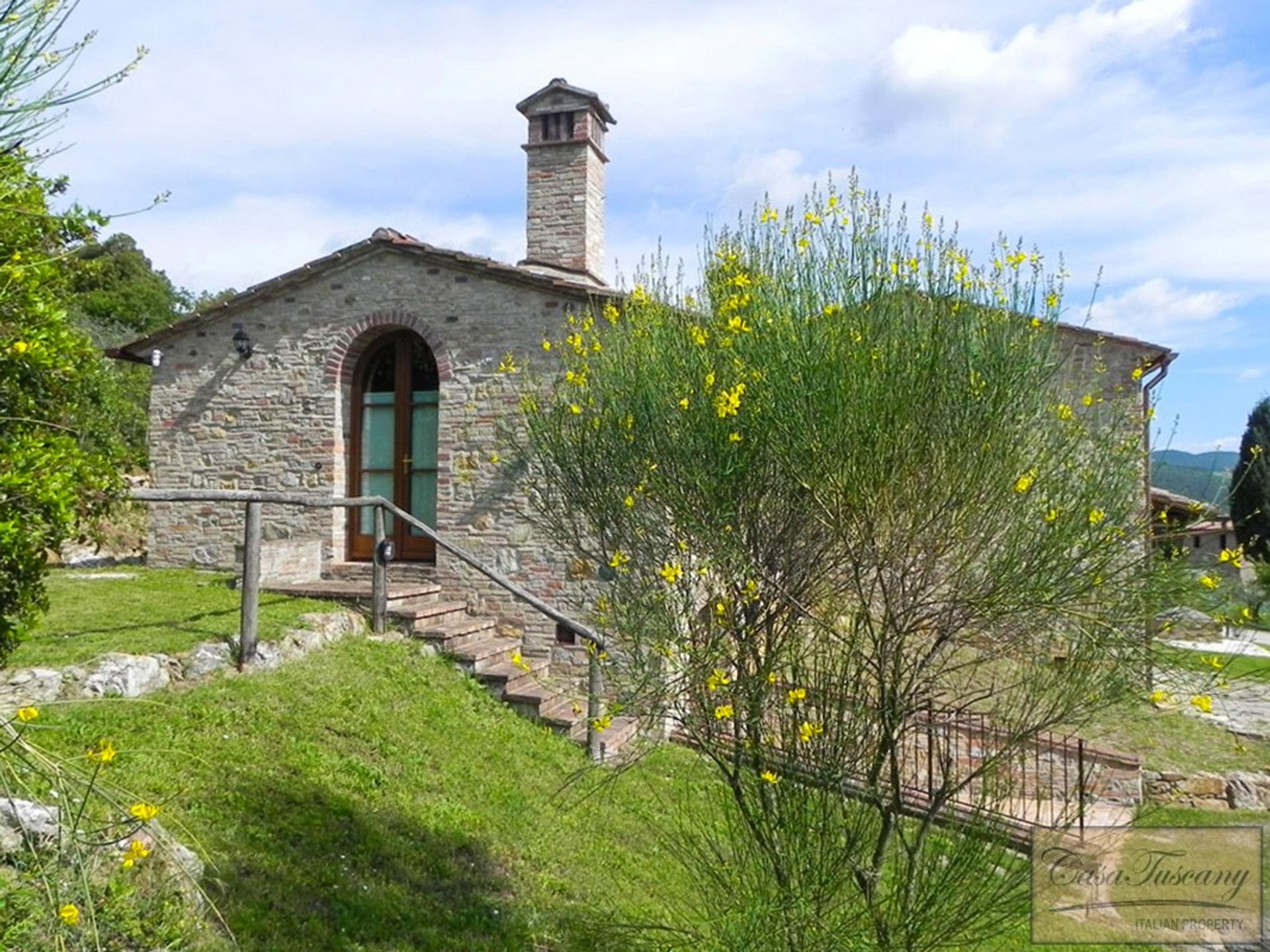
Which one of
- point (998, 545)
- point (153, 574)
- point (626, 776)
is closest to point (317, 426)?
point (153, 574)

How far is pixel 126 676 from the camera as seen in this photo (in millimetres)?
6223

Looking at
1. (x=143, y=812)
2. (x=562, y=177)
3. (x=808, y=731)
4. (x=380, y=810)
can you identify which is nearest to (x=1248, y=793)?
(x=808, y=731)

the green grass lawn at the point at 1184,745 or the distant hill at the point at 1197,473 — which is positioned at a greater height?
the distant hill at the point at 1197,473

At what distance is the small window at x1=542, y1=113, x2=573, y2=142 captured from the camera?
41.3 ft

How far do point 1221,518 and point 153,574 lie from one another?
10707 mm

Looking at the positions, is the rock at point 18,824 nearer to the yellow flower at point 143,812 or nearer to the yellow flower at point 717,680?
the yellow flower at point 143,812

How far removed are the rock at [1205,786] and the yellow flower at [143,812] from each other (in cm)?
1111

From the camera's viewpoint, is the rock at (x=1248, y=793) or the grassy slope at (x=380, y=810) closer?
the grassy slope at (x=380, y=810)

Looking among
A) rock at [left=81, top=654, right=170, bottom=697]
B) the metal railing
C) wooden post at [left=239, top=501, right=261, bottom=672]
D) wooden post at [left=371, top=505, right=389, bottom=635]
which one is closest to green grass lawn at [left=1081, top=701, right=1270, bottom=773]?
the metal railing

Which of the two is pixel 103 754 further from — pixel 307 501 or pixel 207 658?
pixel 307 501

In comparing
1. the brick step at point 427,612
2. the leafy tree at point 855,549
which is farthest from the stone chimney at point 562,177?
the leafy tree at point 855,549

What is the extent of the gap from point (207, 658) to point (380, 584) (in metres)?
2.12

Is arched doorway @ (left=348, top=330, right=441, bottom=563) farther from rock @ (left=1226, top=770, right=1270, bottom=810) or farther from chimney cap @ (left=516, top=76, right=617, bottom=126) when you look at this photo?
rock @ (left=1226, top=770, right=1270, bottom=810)

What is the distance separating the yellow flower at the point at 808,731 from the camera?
4.13 meters
